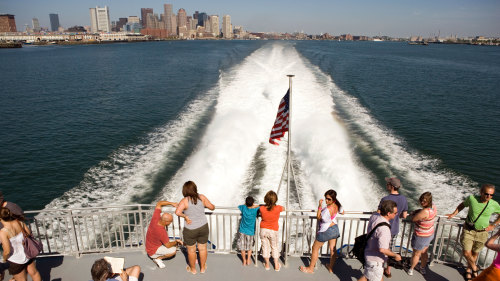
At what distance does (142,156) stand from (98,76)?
121 ft

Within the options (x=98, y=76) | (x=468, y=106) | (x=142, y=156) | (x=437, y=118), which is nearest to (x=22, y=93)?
(x=98, y=76)

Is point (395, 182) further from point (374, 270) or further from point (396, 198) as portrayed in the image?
point (374, 270)

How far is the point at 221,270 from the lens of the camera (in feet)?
20.0

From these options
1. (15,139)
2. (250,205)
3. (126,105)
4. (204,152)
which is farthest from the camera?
(126,105)

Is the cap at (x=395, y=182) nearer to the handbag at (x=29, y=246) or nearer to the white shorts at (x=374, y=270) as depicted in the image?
the white shorts at (x=374, y=270)

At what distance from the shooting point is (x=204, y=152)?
16844 mm

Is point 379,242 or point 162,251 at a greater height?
point 379,242

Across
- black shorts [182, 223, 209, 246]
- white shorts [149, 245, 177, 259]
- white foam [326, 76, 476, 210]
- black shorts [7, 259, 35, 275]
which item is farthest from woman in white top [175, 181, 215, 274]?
white foam [326, 76, 476, 210]

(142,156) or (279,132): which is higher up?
(279,132)

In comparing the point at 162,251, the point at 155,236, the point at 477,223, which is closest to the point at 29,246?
the point at 155,236

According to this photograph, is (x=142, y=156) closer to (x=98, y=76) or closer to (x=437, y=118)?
(x=437, y=118)

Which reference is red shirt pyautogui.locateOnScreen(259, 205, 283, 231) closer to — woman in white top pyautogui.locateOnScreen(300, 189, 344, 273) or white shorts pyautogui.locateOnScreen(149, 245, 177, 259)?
woman in white top pyautogui.locateOnScreen(300, 189, 344, 273)

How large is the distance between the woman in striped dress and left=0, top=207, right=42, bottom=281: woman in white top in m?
6.77

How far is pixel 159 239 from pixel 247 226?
70.4 inches
